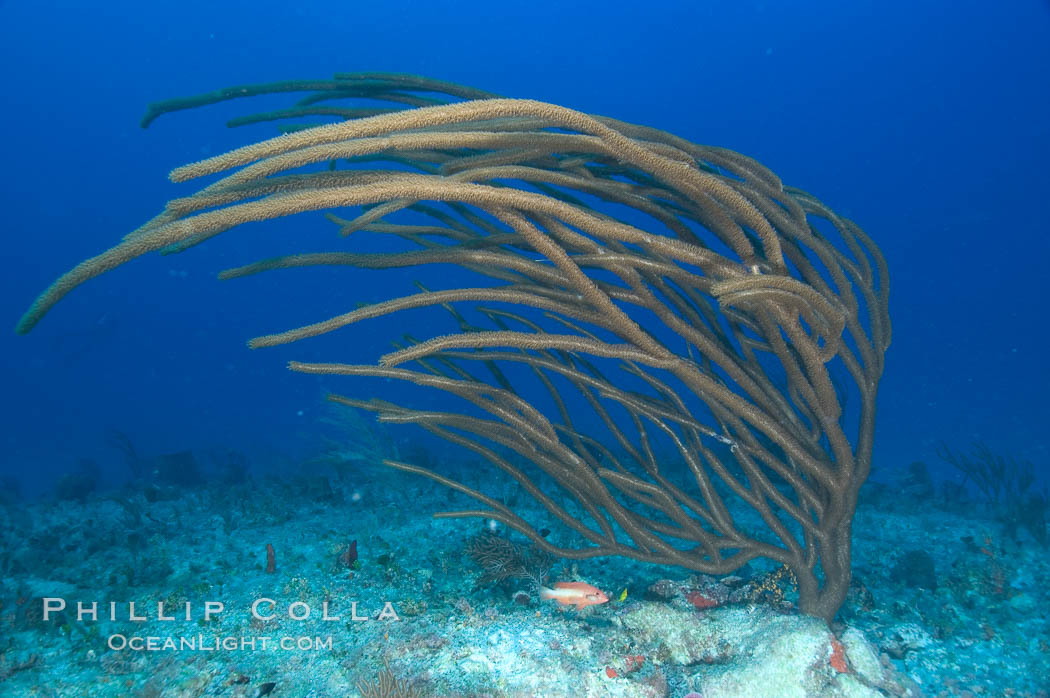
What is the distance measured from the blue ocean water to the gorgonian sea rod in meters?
7.63

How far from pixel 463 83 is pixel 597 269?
32.2 m

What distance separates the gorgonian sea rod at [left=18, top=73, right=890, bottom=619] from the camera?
1.83 meters

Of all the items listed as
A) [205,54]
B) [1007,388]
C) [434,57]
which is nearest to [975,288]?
[1007,388]

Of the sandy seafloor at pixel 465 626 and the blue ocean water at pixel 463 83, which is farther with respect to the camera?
the blue ocean water at pixel 463 83

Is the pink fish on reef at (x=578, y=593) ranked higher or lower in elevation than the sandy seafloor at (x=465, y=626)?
higher

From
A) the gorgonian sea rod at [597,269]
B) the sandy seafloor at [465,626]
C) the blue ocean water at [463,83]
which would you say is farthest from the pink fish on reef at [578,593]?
the blue ocean water at [463,83]

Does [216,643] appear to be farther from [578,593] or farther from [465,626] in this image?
[578,593]

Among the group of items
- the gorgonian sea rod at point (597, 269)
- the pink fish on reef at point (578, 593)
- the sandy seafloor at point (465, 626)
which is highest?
the gorgonian sea rod at point (597, 269)

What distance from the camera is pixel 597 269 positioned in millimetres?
2773

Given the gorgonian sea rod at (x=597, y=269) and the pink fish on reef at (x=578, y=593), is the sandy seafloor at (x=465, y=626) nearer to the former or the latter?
the pink fish on reef at (x=578, y=593)

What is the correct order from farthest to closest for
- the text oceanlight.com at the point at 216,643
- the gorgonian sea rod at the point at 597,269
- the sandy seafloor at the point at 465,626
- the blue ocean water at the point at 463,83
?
the blue ocean water at the point at 463,83 → the text oceanlight.com at the point at 216,643 → the sandy seafloor at the point at 465,626 → the gorgonian sea rod at the point at 597,269

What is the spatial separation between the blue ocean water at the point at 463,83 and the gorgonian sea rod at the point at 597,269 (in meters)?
7.63

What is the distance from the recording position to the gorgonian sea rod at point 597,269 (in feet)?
6.01

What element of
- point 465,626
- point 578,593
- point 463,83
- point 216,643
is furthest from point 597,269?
point 463,83
